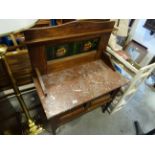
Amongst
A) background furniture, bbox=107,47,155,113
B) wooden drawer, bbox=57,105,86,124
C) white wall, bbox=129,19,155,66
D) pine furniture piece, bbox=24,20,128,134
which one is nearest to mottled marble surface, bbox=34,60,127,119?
pine furniture piece, bbox=24,20,128,134

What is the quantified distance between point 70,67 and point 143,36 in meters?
1.63

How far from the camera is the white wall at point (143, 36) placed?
220cm

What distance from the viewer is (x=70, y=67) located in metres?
1.35

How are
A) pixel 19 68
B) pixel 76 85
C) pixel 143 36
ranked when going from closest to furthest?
1. pixel 76 85
2. pixel 19 68
3. pixel 143 36

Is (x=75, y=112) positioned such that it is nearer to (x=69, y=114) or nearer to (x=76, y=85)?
(x=69, y=114)

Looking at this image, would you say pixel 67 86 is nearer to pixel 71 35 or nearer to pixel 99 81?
pixel 99 81

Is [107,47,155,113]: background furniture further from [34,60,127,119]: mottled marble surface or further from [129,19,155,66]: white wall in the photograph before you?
[129,19,155,66]: white wall

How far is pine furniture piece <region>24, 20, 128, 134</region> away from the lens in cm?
100

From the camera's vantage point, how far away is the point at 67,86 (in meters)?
1.18

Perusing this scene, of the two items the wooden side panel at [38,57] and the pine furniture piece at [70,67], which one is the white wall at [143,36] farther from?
the wooden side panel at [38,57]

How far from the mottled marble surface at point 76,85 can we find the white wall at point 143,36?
4.19 feet

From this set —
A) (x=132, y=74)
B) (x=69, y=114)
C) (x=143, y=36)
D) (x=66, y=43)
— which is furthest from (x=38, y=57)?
(x=143, y=36)

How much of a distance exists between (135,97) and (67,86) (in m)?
1.42

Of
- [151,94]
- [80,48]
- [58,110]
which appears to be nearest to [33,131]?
[58,110]
